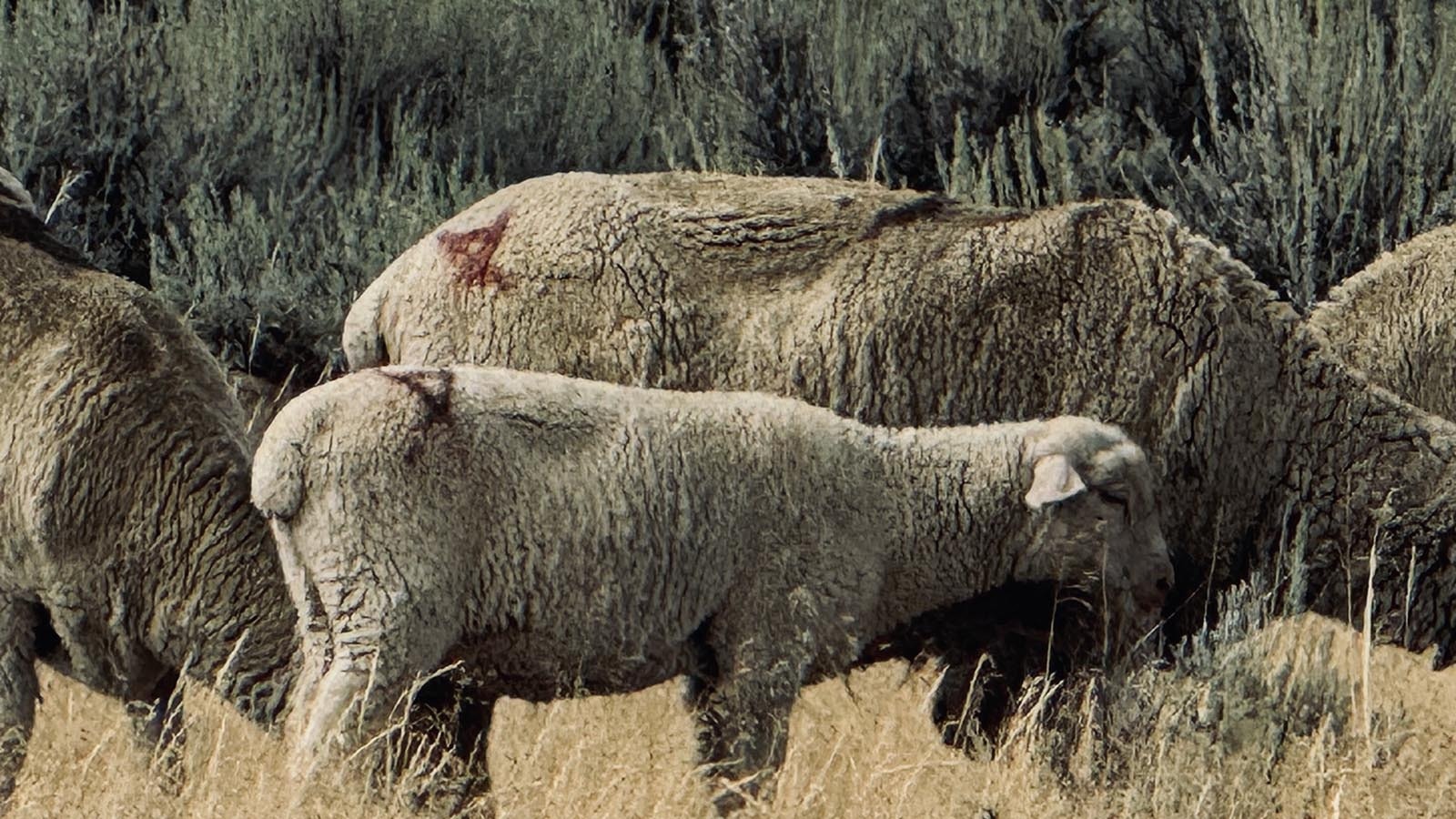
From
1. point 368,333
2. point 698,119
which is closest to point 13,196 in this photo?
point 368,333

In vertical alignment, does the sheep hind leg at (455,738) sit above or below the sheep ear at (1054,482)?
below

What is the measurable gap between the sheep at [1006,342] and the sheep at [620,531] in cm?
63

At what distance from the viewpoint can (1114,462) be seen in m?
5.49

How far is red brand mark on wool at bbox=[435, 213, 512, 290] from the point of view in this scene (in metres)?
6.15

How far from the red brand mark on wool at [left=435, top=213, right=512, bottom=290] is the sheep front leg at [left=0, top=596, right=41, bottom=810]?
1476 mm

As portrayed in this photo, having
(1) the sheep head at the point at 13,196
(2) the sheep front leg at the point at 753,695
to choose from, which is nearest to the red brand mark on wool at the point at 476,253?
(1) the sheep head at the point at 13,196

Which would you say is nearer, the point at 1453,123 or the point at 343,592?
the point at 343,592

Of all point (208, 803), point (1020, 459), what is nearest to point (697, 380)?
point (1020, 459)

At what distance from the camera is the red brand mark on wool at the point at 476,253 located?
615cm

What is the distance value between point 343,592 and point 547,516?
464 mm

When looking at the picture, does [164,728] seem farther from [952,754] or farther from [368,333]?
[952,754]

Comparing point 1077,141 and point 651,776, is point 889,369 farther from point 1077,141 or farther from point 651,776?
point 1077,141

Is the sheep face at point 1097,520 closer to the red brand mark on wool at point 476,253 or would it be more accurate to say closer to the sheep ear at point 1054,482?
the sheep ear at point 1054,482

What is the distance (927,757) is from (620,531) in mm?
907
